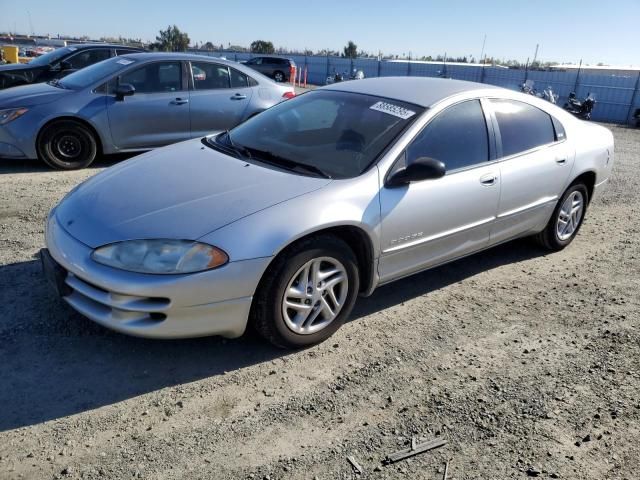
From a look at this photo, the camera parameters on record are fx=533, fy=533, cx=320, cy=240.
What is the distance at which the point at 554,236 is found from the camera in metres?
5.06

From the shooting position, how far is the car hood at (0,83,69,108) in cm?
644

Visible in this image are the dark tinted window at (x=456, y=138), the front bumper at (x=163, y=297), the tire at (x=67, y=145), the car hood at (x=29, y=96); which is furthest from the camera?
the tire at (x=67, y=145)

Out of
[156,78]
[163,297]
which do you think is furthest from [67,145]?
[163,297]

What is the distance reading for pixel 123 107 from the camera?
6891 mm

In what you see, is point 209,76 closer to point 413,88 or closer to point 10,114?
point 10,114

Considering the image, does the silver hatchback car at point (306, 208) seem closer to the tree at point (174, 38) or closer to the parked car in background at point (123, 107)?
the parked car in background at point (123, 107)

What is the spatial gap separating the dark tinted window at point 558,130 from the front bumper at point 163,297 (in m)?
3.21

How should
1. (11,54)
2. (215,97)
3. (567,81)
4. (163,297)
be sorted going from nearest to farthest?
(163,297), (215,97), (11,54), (567,81)

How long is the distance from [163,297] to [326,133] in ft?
5.82

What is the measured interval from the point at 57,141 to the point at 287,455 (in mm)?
5736

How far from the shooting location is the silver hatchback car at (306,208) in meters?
2.82

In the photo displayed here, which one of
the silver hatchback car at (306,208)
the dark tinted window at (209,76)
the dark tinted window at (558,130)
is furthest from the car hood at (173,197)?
the dark tinted window at (209,76)

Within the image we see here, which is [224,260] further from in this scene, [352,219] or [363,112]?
[363,112]

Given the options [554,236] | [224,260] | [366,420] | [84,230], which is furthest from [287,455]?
[554,236]
